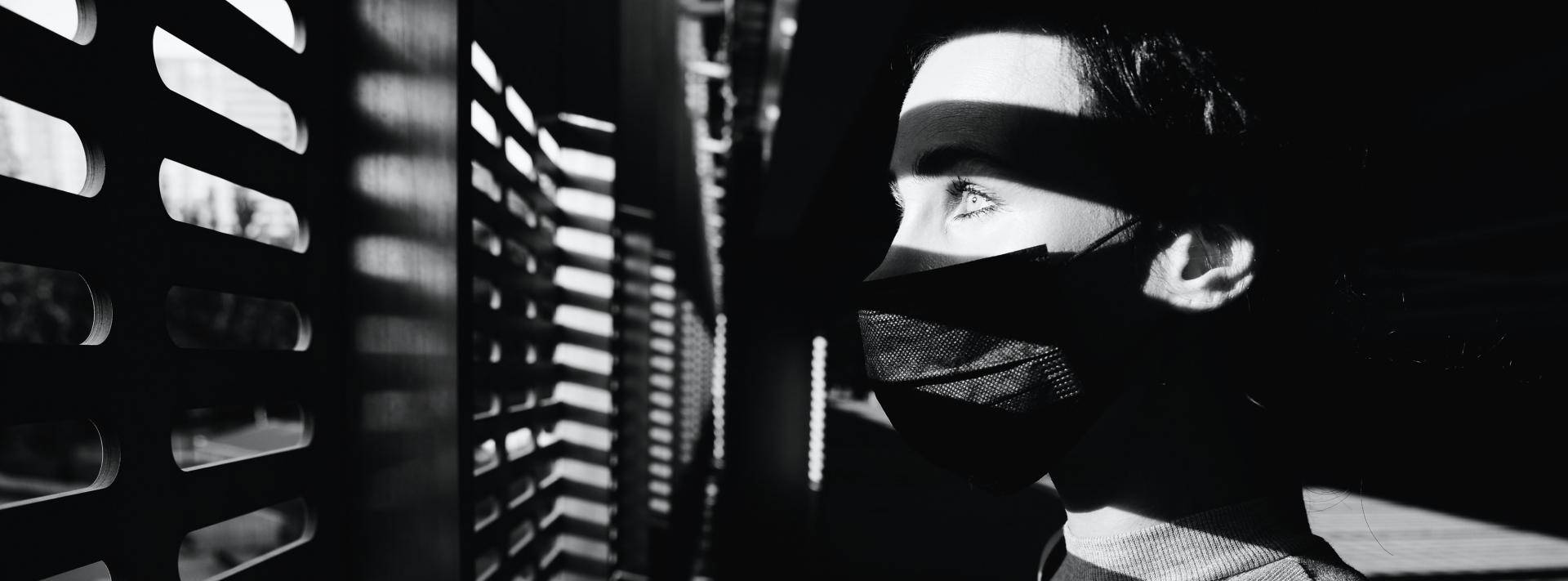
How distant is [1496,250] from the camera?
824cm

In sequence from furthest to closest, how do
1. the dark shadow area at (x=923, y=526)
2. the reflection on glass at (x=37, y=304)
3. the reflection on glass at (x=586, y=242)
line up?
the reflection on glass at (x=37, y=304) → the dark shadow area at (x=923, y=526) → the reflection on glass at (x=586, y=242)

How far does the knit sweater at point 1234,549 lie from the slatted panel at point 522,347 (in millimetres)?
1111

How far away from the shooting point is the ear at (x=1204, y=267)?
4.11 feet

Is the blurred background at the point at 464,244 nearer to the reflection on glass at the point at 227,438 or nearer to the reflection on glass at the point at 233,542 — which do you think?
the reflection on glass at the point at 227,438

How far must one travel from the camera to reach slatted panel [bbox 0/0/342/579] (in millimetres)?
692

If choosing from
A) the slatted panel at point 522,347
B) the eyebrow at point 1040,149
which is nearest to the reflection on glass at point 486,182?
the slatted panel at point 522,347

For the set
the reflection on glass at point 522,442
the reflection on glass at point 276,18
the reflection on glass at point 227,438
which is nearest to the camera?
the reflection on glass at point 276,18

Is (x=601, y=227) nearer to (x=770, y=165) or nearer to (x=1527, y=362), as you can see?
(x=770, y=165)

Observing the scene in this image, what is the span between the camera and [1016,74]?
130 cm

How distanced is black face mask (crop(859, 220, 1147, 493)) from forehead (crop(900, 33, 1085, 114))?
0.24 meters

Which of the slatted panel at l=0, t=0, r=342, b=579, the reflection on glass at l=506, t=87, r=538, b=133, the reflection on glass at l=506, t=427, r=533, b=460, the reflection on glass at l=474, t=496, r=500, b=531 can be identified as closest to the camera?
the slatted panel at l=0, t=0, r=342, b=579

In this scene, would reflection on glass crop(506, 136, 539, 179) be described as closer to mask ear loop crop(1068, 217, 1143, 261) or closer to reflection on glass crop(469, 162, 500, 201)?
reflection on glass crop(469, 162, 500, 201)

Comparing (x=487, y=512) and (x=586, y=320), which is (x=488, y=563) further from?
(x=586, y=320)

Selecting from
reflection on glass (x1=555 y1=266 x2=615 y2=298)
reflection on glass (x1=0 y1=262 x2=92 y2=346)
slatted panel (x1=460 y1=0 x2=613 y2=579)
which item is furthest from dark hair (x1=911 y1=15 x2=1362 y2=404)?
reflection on glass (x1=0 y1=262 x2=92 y2=346)
